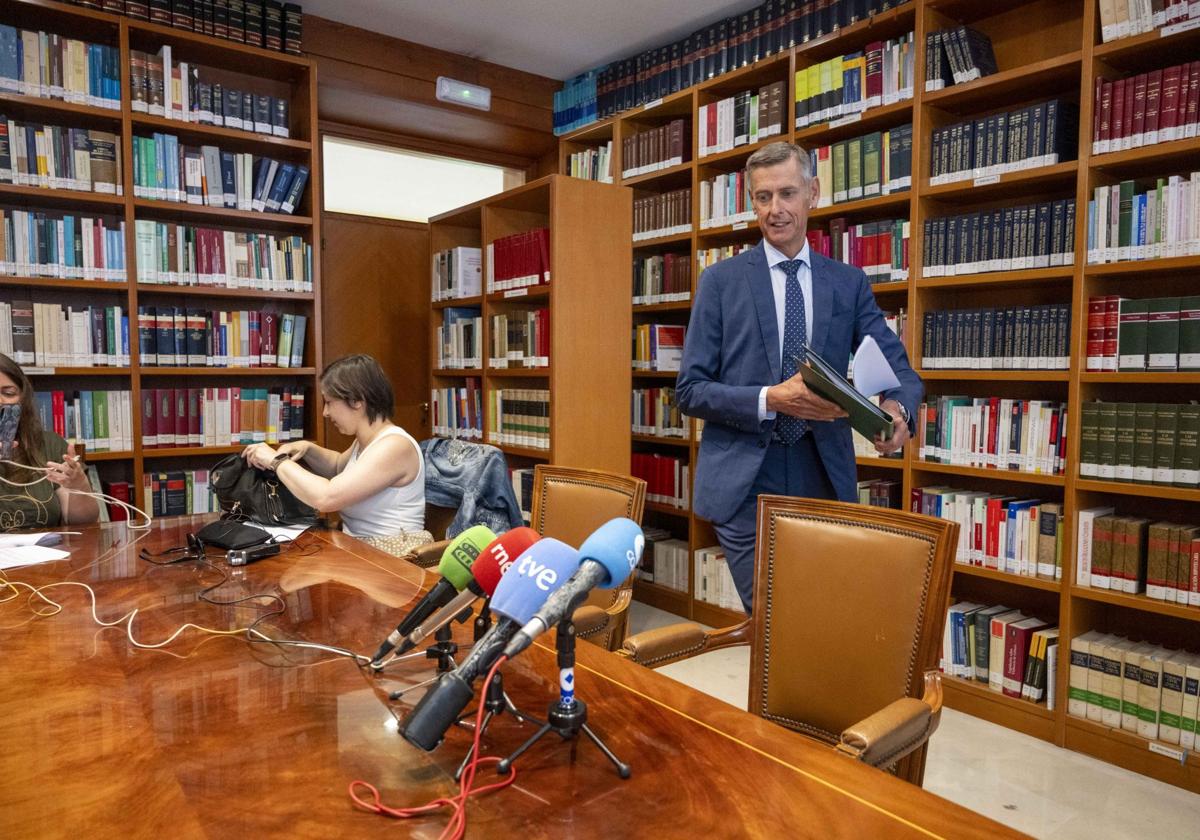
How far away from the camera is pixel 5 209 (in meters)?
3.27

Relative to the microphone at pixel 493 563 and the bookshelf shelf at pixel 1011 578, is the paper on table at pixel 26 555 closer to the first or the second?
the microphone at pixel 493 563

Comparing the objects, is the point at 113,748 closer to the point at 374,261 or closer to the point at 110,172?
the point at 110,172

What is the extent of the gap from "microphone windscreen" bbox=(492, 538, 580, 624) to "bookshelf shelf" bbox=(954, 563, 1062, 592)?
219 centimetres

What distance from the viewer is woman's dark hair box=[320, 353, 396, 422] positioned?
246 cm

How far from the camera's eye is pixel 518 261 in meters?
3.76

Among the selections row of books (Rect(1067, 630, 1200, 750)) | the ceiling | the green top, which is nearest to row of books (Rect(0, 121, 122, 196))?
the ceiling

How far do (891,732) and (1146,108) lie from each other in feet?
7.77

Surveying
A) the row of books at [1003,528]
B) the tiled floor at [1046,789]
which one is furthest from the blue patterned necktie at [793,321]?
the tiled floor at [1046,789]

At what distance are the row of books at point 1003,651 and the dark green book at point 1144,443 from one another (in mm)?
636

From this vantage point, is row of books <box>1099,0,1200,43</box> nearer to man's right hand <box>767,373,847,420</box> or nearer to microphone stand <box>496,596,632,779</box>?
man's right hand <box>767,373,847,420</box>

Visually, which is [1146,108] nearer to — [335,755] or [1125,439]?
[1125,439]

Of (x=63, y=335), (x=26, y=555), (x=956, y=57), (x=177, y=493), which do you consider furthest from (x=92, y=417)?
(x=956, y=57)

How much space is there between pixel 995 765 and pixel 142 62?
4.22 meters

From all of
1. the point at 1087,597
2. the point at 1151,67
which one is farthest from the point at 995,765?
the point at 1151,67
